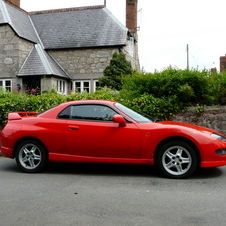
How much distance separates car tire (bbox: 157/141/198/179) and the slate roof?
17335 mm

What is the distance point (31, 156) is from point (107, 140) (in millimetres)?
1619

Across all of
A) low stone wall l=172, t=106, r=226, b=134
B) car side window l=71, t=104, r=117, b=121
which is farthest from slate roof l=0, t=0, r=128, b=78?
car side window l=71, t=104, r=117, b=121

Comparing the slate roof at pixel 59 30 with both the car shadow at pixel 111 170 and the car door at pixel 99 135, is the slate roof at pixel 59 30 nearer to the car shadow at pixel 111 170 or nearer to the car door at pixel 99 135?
the car shadow at pixel 111 170

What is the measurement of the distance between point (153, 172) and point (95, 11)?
22941mm

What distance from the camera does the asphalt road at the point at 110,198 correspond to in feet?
11.3

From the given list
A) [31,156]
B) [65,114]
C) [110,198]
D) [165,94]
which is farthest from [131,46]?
[110,198]

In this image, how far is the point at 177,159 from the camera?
526 centimetres

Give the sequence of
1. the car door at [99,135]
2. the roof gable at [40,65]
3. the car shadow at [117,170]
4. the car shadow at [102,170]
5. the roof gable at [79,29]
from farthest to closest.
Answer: the roof gable at [79,29] < the roof gable at [40,65] < the car shadow at [102,170] < the car shadow at [117,170] < the car door at [99,135]

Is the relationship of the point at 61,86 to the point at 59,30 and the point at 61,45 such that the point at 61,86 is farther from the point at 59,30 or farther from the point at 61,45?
the point at 59,30

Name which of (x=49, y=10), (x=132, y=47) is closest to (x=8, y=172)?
(x=132, y=47)

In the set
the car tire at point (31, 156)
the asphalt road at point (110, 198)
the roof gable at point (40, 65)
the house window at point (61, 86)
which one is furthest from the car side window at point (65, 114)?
the house window at point (61, 86)

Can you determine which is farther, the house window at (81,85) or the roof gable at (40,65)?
the house window at (81,85)

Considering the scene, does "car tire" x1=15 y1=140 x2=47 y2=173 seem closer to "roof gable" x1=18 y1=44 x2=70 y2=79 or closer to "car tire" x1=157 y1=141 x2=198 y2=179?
"car tire" x1=157 y1=141 x2=198 y2=179

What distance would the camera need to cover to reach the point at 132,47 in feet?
87.4
